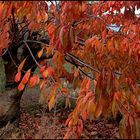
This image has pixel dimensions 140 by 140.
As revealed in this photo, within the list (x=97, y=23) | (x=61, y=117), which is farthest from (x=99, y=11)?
(x=61, y=117)

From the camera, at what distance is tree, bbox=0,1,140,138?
374cm

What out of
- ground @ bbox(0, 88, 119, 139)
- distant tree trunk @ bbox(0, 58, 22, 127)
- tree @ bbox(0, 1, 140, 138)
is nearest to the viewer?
tree @ bbox(0, 1, 140, 138)

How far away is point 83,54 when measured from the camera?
7.04 m

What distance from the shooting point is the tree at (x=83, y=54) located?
12.3 ft

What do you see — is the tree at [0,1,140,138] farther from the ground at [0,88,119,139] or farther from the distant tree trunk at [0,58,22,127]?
the ground at [0,88,119,139]

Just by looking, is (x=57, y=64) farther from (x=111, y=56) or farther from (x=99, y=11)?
(x=99, y=11)

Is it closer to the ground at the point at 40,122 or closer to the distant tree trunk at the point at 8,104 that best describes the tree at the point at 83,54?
the distant tree trunk at the point at 8,104

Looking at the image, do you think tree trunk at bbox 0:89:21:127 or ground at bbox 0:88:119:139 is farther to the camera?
ground at bbox 0:88:119:139

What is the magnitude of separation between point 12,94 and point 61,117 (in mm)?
3421

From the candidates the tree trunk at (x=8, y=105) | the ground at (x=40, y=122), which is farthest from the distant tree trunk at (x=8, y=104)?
the ground at (x=40, y=122)

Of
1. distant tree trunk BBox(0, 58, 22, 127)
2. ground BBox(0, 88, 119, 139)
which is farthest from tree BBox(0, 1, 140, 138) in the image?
ground BBox(0, 88, 119, 139)

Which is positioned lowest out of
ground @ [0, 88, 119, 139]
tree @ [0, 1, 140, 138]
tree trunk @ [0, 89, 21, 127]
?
ground @ [0, 88, 119, 139]

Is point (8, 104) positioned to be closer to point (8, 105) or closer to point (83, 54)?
point (8, 105)

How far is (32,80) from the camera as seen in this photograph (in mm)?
5332
